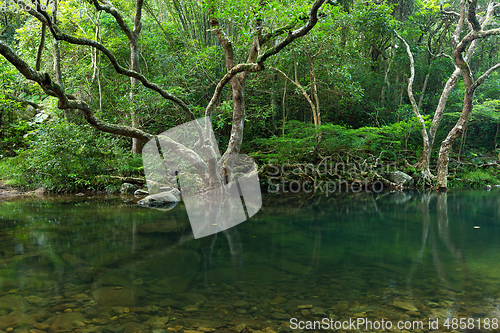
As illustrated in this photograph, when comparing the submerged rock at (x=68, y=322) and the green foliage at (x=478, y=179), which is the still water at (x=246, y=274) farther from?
the green foliage at (x=478, y=179)

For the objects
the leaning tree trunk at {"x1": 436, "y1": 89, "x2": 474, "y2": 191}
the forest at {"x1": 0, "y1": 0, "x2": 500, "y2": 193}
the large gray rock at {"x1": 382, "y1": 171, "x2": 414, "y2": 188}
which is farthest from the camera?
the large gray rock at {"x1": 382, "y1": 171, "x2": 414, "y2": 188}

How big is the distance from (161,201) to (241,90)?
12.9 ft

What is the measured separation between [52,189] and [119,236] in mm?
6547

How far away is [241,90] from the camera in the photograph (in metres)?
9.33

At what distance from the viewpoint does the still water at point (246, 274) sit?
233cm

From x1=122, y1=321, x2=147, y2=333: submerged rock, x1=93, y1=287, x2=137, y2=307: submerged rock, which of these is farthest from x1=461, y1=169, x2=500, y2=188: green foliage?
x1=122, y1=321, x2=147, y2=333: submerged rock

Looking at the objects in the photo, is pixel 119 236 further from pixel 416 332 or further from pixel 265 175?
pixel 265 175

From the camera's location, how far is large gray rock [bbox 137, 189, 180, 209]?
25.7ft

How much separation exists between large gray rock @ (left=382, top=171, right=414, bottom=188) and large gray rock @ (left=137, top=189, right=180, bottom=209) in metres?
8.12

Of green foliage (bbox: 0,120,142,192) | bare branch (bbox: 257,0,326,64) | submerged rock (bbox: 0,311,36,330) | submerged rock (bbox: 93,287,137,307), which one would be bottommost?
submerged rock (bbox: 93,287,137,307)

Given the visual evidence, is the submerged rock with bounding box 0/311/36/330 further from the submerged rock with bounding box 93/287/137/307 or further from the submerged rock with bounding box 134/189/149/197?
the submerged rock with bounding box 134/189/149/197

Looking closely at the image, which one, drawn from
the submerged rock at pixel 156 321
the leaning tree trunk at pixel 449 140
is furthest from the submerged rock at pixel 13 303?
the leaning tree trunk at pixel 449 140

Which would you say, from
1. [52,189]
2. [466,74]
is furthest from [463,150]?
[52,189]

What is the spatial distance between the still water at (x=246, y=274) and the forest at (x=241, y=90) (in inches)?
136
